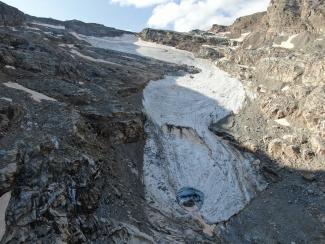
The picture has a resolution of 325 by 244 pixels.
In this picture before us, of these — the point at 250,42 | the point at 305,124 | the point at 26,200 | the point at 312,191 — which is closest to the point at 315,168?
the point at 312,191

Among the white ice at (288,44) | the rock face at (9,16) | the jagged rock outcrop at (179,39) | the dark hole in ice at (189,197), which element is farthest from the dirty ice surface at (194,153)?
the jagged rock outcrop at (179,39)

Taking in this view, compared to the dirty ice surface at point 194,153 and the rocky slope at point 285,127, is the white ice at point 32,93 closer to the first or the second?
the dirty ice surface at point 194,153

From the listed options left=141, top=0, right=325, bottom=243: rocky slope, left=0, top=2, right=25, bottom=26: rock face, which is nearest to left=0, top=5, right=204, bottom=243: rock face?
left=141, top=0, right=325, bottom=243: rocky slope

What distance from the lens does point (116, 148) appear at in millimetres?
23609

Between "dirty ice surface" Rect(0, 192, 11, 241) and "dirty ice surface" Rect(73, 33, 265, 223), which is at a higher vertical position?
"dirty ice surface" Rect(0, 192, 11, 241)

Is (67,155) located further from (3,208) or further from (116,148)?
(116,148)

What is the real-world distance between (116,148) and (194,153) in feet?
18.3

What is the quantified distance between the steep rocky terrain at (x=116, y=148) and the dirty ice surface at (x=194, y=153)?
2.21 feet

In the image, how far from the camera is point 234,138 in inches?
1121

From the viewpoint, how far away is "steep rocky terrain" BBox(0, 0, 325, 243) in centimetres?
1617

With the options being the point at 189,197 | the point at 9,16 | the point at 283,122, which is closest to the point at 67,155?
the point at 189,197

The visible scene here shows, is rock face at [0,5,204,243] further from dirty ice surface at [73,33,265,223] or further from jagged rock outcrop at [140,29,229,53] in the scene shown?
jagged rock outcrop at [140,29,229,53]

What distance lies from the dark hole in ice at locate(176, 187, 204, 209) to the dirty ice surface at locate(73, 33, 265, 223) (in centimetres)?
32

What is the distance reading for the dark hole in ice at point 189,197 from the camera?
22.0 metres
